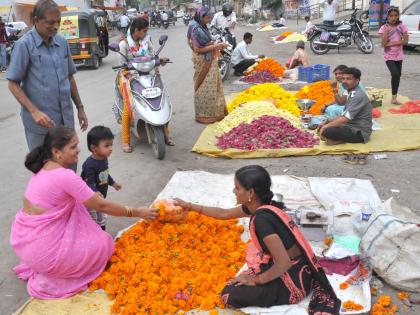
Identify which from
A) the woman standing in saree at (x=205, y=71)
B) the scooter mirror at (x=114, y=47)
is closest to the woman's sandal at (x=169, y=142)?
the woman standing in saree at (x=205, y=71)

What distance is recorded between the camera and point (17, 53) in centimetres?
340

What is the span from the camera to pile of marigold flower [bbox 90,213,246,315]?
117 inches

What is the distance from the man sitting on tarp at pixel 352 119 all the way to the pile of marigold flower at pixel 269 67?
5325 mm

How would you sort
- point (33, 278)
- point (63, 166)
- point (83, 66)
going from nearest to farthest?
point (63, 166) → point (33, 278) → point (83, 66)

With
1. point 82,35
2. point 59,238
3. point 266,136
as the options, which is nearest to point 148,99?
point 266,136

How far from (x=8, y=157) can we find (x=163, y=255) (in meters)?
4.01

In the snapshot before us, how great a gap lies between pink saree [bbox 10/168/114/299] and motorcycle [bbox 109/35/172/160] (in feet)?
8.47

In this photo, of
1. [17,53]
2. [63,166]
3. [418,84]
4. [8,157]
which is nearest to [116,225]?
[63,166]

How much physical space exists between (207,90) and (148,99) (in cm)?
182

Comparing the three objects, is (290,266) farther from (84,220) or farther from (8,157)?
(8,157)

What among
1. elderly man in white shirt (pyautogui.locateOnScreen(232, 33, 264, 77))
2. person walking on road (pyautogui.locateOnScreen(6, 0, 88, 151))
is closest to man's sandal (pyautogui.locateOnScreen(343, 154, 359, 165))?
person walking on road (pyautogui.locateOnScreen(6, 0, 88, 151))

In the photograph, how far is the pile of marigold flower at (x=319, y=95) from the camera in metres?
7.61

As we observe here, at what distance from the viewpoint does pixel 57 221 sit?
3020 mm

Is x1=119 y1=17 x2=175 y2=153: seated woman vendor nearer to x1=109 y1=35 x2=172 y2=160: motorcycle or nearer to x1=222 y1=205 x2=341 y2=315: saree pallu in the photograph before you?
x1=109 y1=35 x2=172 y2=160: motorcycle
